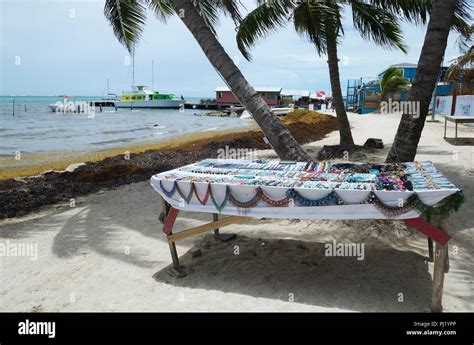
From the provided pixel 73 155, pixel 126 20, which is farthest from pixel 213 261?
pixel 73 155

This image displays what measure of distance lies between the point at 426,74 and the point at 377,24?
5982 millimetres

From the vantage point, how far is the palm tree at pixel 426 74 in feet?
19.7

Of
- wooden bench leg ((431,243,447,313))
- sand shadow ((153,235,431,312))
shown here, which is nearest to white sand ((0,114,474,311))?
sand shadow ((153,235,431,312))

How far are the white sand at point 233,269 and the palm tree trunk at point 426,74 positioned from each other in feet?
4.27

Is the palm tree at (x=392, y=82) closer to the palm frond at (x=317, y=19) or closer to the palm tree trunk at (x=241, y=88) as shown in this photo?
the palm frond at (x=317, y=19)

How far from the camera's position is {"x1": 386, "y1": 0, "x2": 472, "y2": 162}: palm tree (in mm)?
6008

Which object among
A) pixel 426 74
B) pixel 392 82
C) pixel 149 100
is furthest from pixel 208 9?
pixel 149 100

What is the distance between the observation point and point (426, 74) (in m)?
6.12

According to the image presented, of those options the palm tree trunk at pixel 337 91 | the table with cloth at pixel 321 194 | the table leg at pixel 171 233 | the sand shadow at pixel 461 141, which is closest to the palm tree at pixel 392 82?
the sand shadow at pixel 461 141

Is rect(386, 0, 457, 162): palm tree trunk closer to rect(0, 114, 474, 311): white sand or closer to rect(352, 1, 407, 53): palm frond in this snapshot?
rect(0, 114, 474, 311): white sand

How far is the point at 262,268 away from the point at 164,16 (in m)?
9.52

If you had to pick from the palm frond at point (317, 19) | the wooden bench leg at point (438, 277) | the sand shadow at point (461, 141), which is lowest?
the wooden bench leg at point (438, 277)
